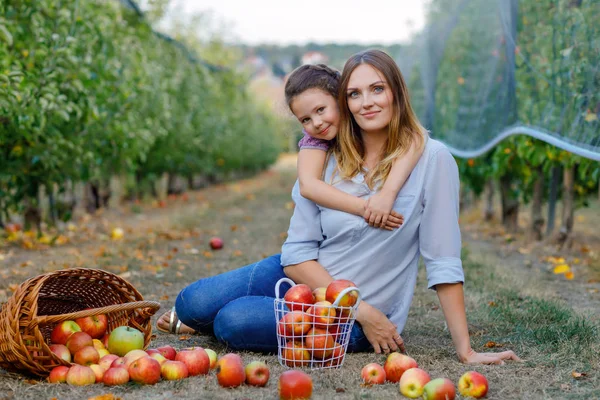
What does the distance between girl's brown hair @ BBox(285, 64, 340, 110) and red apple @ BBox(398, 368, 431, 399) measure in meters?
1.25

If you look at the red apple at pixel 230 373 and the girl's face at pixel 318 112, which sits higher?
the girl's face at pixel 318 112

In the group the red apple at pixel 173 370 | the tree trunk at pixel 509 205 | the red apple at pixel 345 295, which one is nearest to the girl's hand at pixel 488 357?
the red apple at pixel 345 295

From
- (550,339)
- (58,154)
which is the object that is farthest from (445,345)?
(58,154)

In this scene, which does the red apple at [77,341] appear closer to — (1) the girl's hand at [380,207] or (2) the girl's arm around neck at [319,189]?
(2) the girl's arm around neck at [319,189]

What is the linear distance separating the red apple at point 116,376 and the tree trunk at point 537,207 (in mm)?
5092

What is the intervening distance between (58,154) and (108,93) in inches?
37.1

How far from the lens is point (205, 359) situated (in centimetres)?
272

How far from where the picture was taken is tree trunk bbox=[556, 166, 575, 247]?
6.12 metres

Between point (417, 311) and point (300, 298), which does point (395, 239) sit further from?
point (417, 311)

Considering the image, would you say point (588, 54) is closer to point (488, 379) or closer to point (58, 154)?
point (488, 379)

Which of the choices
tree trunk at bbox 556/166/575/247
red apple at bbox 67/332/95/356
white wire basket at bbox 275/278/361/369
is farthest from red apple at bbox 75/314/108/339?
tree trunk at bbox 556/166/575/247

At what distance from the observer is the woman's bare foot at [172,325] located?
139 inches

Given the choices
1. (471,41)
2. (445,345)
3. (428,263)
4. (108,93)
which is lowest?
(445,345)

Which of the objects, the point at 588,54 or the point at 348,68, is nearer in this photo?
the point at 348,68
